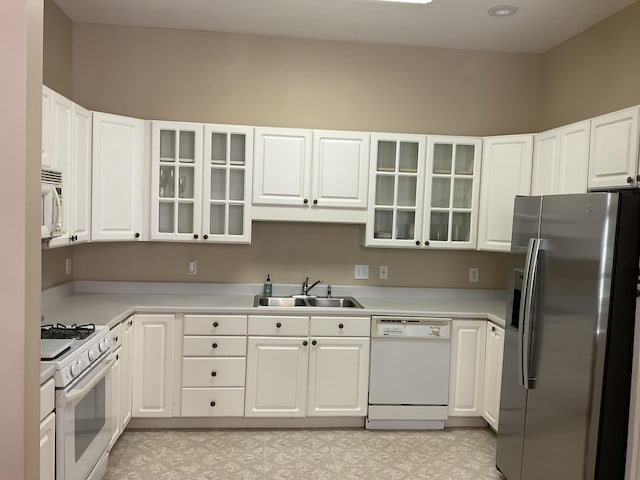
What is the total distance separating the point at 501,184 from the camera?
3.80 meters

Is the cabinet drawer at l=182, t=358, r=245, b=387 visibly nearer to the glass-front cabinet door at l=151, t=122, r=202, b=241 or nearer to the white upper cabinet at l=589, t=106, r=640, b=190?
the glass-front cabinet door at l=151, t=122, r=202, b=241

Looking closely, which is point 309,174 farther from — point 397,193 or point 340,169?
point 397,193

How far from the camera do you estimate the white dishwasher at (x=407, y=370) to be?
11.9 feet

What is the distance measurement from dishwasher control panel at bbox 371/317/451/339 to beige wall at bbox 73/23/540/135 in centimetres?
158

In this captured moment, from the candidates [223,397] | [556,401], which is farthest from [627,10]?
[223,397]

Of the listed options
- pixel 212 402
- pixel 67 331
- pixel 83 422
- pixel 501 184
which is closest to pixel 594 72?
pixel 501 184

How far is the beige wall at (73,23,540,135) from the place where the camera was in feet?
12.8

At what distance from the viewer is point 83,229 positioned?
3.32 meters

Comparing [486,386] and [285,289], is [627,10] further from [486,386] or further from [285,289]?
[285,289]


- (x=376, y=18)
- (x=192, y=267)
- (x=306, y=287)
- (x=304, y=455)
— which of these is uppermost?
(x=376, y=18)

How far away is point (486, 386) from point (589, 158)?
1759 mm

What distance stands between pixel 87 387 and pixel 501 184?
3.09 m

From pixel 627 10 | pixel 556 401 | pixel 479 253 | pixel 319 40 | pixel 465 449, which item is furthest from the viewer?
pixel 479 253

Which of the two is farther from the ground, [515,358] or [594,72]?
[594,72]
